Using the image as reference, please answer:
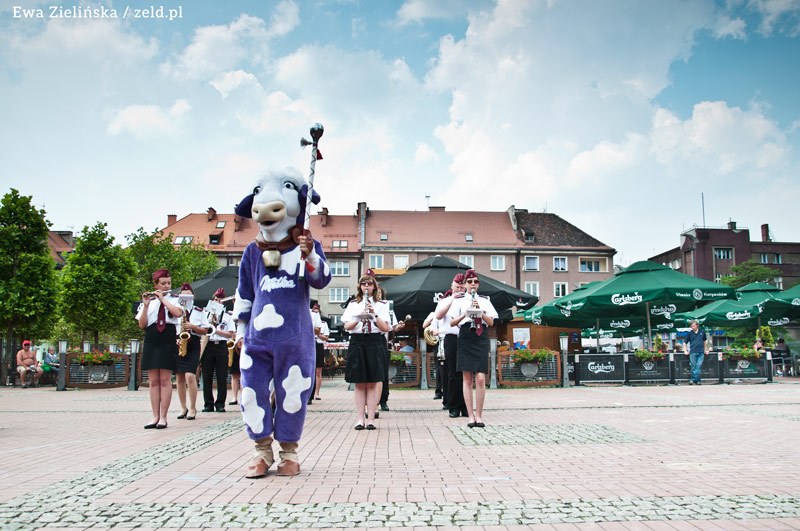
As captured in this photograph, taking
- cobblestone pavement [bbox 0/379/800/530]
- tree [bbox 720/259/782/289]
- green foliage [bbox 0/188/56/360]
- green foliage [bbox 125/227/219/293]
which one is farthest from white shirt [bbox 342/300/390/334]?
tree [bbox 720/259/782/289]

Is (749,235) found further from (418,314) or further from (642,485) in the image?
(642,485)

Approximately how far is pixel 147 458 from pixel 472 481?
2.96 m

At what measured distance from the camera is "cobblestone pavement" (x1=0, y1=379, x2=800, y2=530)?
3.85 m

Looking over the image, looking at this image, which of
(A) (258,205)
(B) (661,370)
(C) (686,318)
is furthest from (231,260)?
(A) (258,205)

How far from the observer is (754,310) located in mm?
21812

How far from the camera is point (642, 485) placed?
4758 mm

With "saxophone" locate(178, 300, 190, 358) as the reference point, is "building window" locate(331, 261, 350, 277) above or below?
above

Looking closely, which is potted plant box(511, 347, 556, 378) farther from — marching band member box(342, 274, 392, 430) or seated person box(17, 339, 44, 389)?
seated person box(17, 339, 44, 389)

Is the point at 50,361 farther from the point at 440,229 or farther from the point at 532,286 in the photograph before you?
the point at 532,286

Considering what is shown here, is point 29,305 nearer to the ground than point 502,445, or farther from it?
farther from it

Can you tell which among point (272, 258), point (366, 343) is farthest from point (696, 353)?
point (272, 258)

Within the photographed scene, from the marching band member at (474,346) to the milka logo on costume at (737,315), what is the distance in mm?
16572

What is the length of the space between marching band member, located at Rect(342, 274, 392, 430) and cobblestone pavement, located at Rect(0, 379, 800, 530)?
0.50 metres

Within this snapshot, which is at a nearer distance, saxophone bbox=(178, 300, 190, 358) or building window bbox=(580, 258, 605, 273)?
saxophone bbox=(178, 300, 190, 358)
